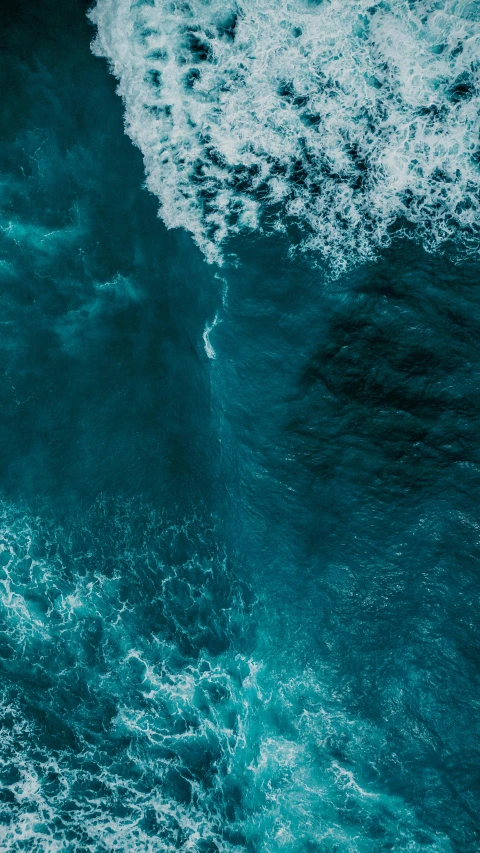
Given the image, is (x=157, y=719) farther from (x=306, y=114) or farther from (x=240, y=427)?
(x=306, y=114)

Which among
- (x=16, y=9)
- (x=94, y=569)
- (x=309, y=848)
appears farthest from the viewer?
(x=16, y=9)

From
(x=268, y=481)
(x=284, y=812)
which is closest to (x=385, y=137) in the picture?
(x=268, y=481)

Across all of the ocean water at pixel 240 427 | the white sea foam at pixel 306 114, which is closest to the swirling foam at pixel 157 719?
the ocean water at pixel 240 427

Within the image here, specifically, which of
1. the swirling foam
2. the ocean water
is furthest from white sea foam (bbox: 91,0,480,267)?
the swirling foam

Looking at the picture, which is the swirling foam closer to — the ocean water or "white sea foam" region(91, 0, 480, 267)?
the ocean water

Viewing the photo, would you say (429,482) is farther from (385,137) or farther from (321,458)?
(385,137)

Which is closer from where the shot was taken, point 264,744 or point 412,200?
point 264,744
